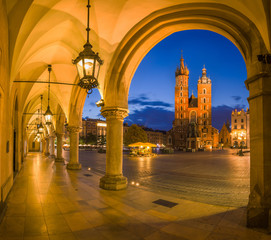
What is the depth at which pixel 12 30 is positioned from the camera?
517 centimetres

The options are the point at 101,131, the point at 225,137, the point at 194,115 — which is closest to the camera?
the point at 194,115

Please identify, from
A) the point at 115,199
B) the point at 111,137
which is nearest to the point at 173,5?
the point at 111,137

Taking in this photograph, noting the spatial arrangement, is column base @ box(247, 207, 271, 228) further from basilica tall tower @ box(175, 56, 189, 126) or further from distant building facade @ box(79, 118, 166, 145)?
basilica tall tower @ box(175, 56, 189, 126)

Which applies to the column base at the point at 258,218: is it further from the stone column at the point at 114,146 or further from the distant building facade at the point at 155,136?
the distant building facade at the point at 155,136

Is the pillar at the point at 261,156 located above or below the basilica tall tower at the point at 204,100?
below

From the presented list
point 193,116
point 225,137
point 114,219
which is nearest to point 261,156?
point 114,219

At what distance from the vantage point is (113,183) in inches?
284

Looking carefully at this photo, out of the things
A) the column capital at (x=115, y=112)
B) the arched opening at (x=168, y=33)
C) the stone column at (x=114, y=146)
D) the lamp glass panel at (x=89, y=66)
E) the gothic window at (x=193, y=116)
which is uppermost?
the gothic window at (x=193, y=116)

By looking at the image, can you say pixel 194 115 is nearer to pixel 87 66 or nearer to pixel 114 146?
pixel 114 146

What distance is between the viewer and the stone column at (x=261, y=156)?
161 inches

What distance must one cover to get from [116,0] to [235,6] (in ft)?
11.4

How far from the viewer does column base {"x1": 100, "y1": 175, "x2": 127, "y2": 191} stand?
716 cm

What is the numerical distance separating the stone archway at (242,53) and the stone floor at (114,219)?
0.74 meters

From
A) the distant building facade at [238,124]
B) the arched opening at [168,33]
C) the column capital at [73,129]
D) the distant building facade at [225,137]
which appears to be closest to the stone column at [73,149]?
the column capital at [73,129]
